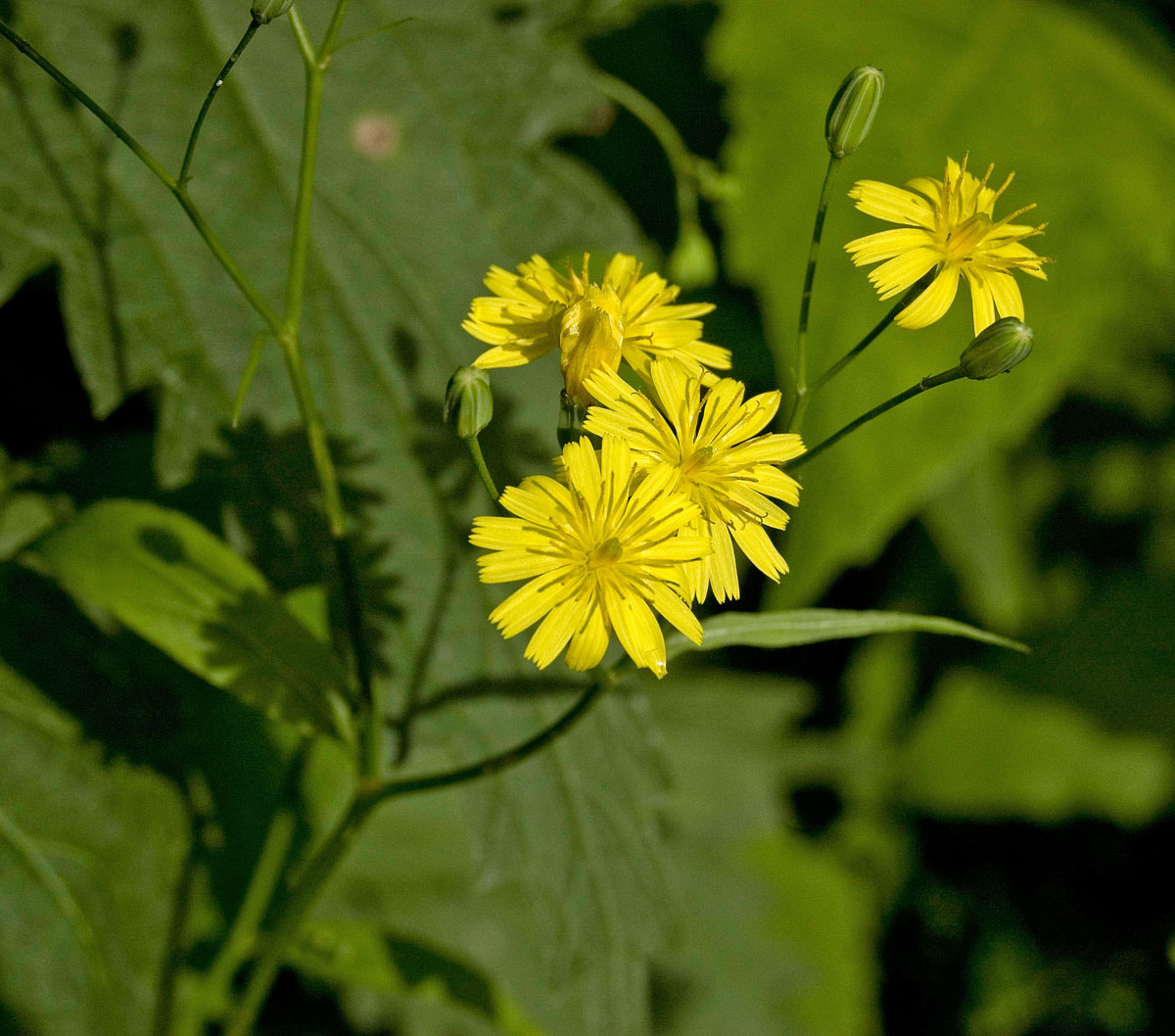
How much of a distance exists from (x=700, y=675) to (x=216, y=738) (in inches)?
59.5

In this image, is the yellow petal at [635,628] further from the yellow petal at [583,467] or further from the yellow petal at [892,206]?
the yellow petal at [892,206]

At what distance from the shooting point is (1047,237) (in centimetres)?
154

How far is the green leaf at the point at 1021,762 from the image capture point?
268 cm

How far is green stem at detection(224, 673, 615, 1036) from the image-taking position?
882mm

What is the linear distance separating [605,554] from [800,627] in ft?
0.61

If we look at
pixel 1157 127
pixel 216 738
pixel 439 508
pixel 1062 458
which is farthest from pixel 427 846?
pixel 1062 458

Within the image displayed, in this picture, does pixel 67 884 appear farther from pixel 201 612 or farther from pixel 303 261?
pixel 303 261

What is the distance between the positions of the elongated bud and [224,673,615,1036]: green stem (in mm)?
505

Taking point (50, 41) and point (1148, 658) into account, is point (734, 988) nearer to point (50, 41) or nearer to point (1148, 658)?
point (1148, 658)

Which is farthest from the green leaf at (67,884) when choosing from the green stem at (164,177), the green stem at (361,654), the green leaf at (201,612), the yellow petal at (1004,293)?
the yellow petal at (1004,293)

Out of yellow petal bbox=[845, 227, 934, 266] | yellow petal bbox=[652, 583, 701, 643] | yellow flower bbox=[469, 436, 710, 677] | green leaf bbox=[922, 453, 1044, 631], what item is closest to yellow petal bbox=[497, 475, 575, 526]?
yellow flower bbox=[469, 436, 710, 677]

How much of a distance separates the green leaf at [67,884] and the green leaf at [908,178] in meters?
0.90

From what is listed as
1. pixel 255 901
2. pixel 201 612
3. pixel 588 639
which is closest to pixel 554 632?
pixel 588 639

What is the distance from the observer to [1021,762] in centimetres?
271
